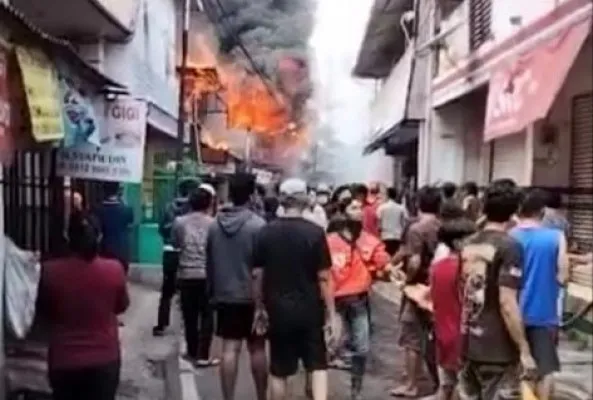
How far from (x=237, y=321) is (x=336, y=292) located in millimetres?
967

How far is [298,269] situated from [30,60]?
2217mm

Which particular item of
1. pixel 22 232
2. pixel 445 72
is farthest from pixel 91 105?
pixel 445 72

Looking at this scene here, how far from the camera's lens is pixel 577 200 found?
3406 mm

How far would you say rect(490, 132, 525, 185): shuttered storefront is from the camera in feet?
29.0

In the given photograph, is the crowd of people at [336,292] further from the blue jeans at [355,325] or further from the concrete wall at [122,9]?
the concrete wall at [122,9]

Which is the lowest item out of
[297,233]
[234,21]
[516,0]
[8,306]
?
[8,306]

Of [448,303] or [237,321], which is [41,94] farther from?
[448,303]

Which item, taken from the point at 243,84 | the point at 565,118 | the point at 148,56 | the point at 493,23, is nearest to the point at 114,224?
the point at 493,23

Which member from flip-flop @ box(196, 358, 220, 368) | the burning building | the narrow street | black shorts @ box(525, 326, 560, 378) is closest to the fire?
the burning building

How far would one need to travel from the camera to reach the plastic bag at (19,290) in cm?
802

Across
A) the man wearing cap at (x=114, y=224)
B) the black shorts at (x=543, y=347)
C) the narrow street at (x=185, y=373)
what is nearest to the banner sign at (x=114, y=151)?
the narrow street at (x=185, y=373)

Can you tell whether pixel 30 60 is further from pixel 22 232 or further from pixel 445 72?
pixel 445 72

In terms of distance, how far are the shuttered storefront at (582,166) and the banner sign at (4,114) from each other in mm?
3918

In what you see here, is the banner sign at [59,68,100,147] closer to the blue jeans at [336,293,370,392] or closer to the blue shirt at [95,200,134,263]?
the blue jeans at [336,293,370,392]
